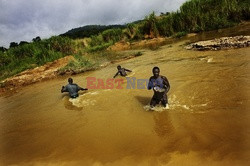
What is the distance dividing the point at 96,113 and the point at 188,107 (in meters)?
2.56

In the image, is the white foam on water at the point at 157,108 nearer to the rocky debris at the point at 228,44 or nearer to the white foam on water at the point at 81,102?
the white foam on water at the point at 81,102

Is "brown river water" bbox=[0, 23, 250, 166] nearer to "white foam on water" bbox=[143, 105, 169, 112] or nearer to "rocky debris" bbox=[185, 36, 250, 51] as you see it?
"white foam on water" bbox=[143, 105, 169, 112]

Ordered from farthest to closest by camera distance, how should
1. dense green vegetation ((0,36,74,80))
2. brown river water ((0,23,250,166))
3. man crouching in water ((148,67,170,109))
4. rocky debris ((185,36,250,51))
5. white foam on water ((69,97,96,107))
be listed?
dense green vegetation ((0,36,74,80)), rocky debris ((185,36,250,51)), white foam on water ((69,97,96,107)), man crouching in water ((148,67,170,109)), brown river water ((0,23,250,166))

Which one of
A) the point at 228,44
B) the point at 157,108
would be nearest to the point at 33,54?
the point at 228,44

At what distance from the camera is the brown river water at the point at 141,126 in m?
3.44

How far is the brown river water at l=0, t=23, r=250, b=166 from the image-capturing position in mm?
3439

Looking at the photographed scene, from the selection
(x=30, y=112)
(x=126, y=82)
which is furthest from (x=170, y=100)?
(x=30, y=112)

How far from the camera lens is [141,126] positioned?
15.0ft

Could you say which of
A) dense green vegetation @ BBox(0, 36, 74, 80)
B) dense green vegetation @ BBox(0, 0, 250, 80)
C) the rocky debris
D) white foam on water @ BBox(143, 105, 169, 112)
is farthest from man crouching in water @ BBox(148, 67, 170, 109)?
dense green vegetation @ BBox(0, 0, 250, 80)

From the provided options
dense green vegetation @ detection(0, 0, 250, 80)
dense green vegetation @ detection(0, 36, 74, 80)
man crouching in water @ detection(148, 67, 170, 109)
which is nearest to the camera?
man crouching in water @ detection(148, 67, 170, 109)

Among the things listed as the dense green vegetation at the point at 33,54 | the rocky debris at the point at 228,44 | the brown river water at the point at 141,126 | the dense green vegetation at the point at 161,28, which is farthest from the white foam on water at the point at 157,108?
the dense green vegetation at the point at 161,28

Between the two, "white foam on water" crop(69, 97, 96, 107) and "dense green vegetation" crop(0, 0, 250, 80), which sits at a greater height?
"dense green vegetation" crop(0, 0, 250, 80)

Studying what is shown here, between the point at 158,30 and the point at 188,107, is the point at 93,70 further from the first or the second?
the point at 158,30

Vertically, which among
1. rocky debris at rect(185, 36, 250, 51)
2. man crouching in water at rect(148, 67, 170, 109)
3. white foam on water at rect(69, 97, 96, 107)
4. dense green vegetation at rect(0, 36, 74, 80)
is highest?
dense green vegetation at rect(0, 36, 74, 80)
